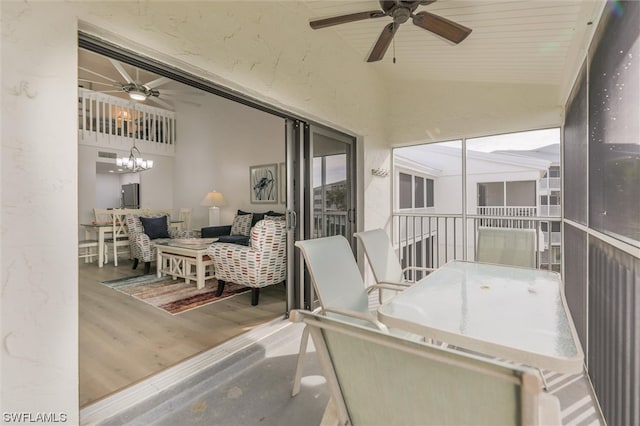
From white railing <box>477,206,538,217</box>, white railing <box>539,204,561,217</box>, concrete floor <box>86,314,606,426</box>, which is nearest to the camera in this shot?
concrete floor <box>86,314,606,426</box>

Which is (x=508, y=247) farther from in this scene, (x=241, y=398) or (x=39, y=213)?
(x=39, y=213)

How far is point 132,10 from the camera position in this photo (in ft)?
5.29

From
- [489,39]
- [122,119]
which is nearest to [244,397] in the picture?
[489,39]

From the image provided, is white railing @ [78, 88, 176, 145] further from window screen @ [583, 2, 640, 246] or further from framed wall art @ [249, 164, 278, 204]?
window screen @ [583, 2, 640, 246]

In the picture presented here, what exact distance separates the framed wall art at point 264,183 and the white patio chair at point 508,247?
405cm

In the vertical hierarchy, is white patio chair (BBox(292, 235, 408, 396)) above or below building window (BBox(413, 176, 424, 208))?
below

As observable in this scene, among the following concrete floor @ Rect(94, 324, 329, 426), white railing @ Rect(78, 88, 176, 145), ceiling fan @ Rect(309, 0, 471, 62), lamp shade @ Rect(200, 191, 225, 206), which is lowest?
concrete floor @ Rect(94, 324, 329, 426)

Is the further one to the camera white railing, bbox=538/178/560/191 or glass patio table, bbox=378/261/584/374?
white railing, bbox=538/178/560/191

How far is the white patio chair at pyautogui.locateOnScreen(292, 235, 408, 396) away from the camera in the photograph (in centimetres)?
180

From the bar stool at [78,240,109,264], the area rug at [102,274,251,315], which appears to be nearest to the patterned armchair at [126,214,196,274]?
the area rug at [102,274,251,315]

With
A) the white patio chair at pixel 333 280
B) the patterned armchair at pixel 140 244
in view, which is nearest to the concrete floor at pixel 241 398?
the white patio chair at pixel 333 280

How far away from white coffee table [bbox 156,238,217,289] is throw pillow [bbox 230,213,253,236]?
1.18 meters

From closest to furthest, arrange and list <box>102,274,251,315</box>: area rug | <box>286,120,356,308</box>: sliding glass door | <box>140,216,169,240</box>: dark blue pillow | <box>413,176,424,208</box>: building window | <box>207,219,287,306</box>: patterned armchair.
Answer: <box>286,120,356,308</box>: sliding glass door
<box>207,219,287,306</box>: patterned armchair
<box>102,274,251,315</box>: area rug
<box>413,176,424,208</box>: building window
<box>140,216,169,240</box>: dark blue pillow

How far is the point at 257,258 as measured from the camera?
3.29m
